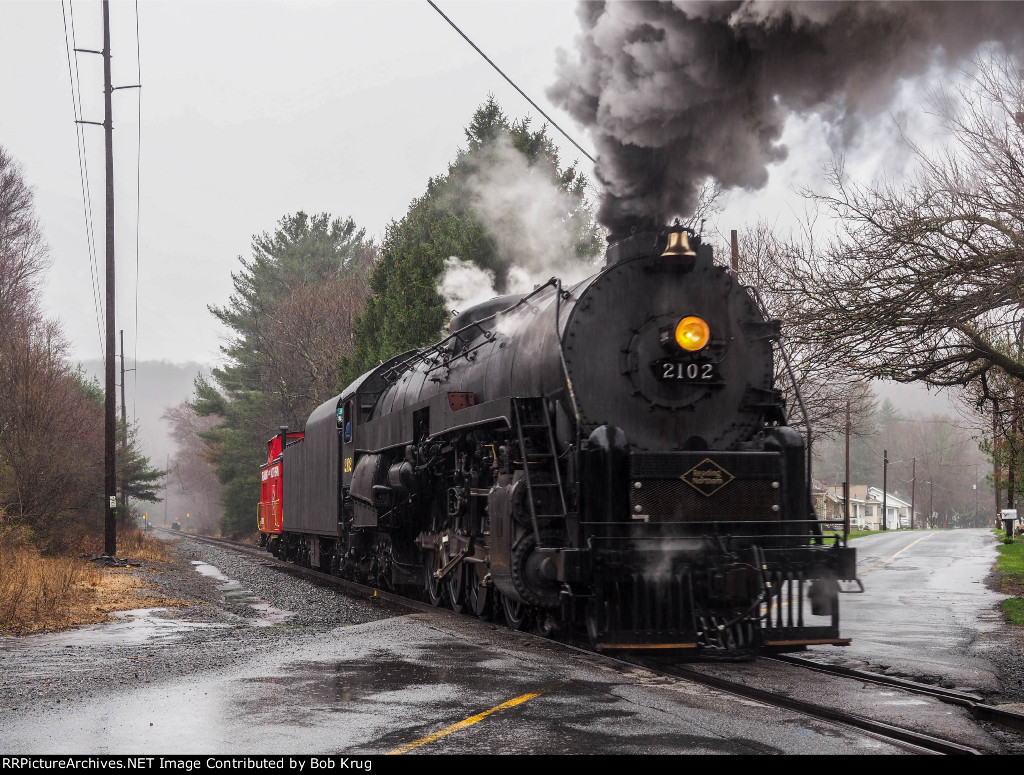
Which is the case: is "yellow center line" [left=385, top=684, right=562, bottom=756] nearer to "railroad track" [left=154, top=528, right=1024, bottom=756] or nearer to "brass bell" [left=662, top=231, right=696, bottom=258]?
"railroad track" [left=154, top=528, right=1024, bottom=756]

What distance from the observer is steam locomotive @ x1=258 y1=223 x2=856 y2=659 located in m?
8.38

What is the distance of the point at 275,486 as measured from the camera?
27.2 m

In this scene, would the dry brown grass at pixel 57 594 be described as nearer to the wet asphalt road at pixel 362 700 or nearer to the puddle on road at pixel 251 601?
the wet asphalt road at pixel 362 700

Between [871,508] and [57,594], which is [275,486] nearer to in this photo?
[57,594]

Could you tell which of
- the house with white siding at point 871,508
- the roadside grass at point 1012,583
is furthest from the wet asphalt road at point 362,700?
the house with white siding at point 871,508

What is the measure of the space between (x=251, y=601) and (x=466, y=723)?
997 centimetres

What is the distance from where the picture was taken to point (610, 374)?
362 inches

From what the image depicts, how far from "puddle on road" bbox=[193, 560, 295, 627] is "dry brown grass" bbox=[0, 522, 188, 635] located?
1.06 meters

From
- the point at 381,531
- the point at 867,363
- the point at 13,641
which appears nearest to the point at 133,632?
the point at 13,641

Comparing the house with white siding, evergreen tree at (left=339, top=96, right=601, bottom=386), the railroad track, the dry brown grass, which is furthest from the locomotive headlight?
the house with white siding

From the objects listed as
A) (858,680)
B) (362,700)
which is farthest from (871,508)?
(362,700)

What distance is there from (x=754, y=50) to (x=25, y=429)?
20051 mm

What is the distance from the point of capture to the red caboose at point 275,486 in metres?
25.6

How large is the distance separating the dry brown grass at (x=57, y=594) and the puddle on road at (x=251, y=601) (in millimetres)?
1059
